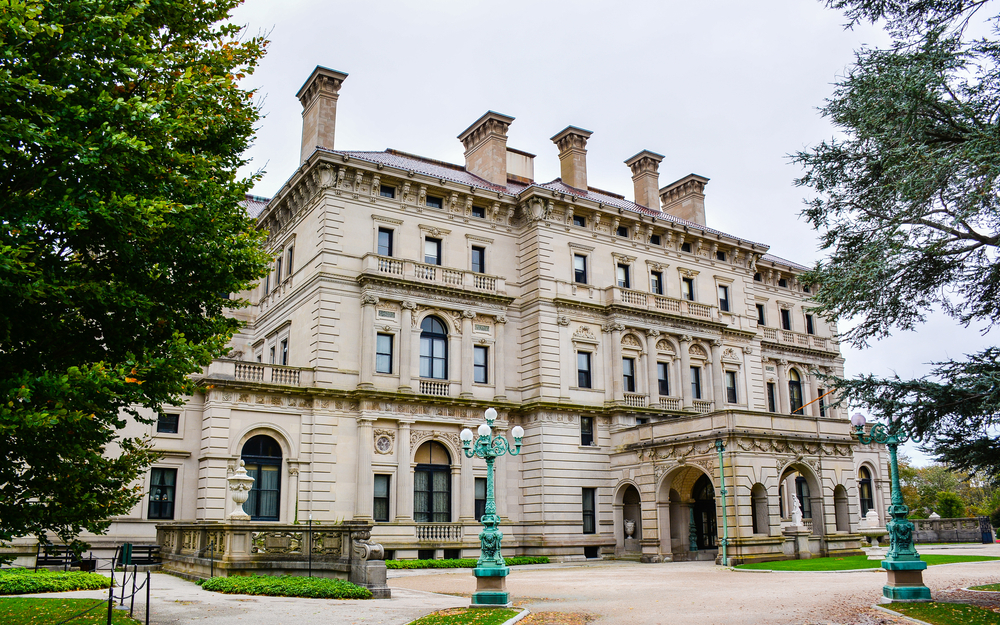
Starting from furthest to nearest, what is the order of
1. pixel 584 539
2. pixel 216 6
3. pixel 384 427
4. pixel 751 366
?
pixel 751 366, pixel 584 539, pixel 384 427, pixel 216 6

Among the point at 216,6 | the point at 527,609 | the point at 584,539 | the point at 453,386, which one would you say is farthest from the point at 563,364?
the point at 216,6

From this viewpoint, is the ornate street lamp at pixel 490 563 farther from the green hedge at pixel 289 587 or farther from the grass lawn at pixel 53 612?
the grass lawn at pixel 53 612

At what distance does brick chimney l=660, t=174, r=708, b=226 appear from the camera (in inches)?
2018

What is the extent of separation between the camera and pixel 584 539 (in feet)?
121

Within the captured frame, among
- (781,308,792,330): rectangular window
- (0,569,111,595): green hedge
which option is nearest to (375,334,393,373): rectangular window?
(0,569,111,595): green hedge

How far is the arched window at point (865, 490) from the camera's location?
47.7 metres

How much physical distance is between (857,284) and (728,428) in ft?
55.3

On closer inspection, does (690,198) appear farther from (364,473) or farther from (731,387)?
(364,473)

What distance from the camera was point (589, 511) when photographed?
37.9m

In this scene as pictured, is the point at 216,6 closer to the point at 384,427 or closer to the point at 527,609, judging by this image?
the point at 527,609

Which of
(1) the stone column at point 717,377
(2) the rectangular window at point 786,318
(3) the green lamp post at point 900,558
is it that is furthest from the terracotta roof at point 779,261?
(3) the green lamp post at point 900,558

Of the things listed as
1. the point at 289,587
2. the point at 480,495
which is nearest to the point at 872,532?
the point at 480,495

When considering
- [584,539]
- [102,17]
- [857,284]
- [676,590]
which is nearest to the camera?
[102,17]

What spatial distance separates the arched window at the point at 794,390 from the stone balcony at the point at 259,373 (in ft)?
105
